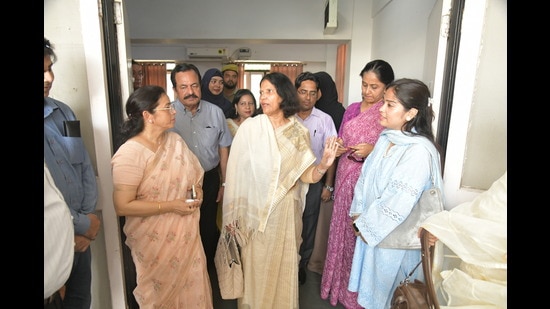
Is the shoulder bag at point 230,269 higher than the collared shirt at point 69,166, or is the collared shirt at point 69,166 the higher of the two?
the collared shirt at point 69,166

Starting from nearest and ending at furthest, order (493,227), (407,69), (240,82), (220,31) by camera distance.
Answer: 1. (493,227)
2. (407,69)
3. (220,31)
4. (240,82)

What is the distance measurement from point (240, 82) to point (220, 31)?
349cm

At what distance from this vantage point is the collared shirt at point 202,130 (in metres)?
2.10

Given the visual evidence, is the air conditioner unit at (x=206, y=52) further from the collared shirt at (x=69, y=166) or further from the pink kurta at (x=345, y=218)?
the collared shirt at (x=69, y=166)

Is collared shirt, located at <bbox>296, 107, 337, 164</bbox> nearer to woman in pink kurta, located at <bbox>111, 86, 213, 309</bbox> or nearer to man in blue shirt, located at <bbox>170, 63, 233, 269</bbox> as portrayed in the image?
man in blue shirt, located at <bbox>170, 63, 233, 269</bbox>

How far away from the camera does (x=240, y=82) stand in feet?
25.0

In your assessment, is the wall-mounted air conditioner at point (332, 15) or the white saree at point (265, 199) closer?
the white saree at point (265, 199)

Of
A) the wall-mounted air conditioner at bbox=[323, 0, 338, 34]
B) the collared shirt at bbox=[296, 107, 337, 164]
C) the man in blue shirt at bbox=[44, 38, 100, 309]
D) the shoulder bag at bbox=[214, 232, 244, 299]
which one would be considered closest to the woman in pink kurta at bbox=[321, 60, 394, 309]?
the collared shirt at bbox=[296, 107, 337, 164]

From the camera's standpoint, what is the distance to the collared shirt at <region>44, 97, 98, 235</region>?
Result: 115 cm

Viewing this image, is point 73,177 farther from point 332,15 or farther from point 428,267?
point 332,15

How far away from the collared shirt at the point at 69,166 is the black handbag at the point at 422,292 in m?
1.29

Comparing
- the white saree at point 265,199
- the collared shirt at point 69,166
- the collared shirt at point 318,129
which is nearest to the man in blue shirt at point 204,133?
the white saree at point 265,199
